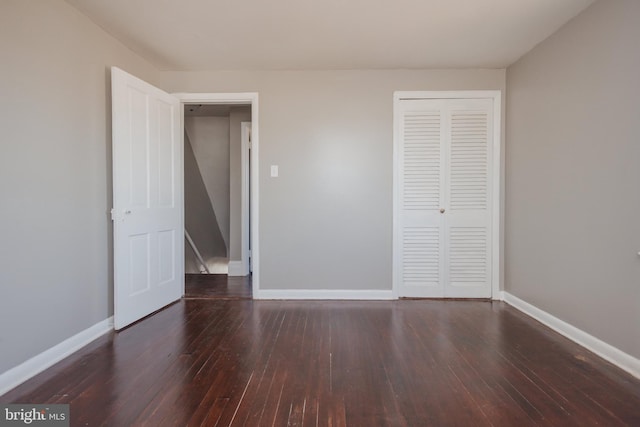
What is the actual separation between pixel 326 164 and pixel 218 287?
200cm

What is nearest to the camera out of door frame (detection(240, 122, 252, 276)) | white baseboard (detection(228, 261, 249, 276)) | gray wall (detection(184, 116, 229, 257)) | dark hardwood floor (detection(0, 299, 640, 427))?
dark hardwood floor (detection(0, 299, 640, 427))

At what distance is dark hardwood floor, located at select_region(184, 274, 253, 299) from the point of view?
3.62 m

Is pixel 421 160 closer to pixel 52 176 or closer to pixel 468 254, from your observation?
pixel 468 254

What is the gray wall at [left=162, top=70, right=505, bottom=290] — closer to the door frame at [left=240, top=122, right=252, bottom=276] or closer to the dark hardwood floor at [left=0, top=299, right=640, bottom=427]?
the dark hardwood floor at [left=0, top=299, right=640, bottom=427]

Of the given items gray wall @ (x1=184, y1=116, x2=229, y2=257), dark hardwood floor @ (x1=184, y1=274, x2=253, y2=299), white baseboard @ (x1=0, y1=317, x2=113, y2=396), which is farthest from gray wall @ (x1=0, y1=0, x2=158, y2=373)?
gray wall @ (x1=184, y1=116, x2=229, y2=257)

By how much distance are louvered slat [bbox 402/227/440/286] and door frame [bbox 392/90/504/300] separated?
0.30 feet

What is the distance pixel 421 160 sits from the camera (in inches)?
135

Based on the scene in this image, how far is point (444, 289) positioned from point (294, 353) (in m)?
1.95

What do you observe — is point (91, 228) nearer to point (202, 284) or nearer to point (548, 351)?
point (202, 284)

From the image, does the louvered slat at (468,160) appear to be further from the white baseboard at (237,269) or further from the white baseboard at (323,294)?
the white baseboard at (237,269)

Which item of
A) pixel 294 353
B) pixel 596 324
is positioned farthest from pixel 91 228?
pixel 596 324

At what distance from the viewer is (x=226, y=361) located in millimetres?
2086

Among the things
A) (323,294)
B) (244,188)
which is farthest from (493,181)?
(244,188)

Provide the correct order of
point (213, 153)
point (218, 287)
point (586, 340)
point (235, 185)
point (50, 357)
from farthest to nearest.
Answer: point (213, 153)
point (235, 185)
point (218, 287)
point (586, 340)
point (50, 357)
